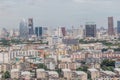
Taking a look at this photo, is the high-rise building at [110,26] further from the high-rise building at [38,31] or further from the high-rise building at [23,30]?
the high-rise building at [23,30]

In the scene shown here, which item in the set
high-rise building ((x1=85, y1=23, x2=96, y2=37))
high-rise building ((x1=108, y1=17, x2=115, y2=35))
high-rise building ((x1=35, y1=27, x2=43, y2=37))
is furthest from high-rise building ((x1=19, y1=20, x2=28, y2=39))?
high-rise building ((x1=108, y1=17, x2=115, y2=35))

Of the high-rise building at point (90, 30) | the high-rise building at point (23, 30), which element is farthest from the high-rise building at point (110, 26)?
the high-rise building at point (23, 30)

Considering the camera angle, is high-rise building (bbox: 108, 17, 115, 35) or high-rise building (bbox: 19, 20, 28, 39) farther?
high-rise building (bbox: 108, 17, 115, 35)

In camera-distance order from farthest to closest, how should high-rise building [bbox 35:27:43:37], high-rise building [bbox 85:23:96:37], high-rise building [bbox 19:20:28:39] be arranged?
high-rise building [bbox 35:27:43:37], high-rise building [bbox 19:20:28:39], high-rise building [bbox 85:23:96:37]

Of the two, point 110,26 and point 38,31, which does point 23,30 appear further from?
point 110,26

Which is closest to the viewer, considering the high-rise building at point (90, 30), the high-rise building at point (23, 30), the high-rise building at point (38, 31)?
the high-rise building at point (90, 30)

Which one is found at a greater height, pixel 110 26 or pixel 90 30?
pixel 110 26

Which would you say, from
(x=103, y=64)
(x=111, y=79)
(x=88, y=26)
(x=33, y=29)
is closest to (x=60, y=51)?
(x=103, y=64)

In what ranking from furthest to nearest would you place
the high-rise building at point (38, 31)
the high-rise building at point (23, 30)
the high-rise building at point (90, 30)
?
the high-rise building at point (38, 31)
the high-rise building at point (23, 30)
the high-rise building at point (90, 30)

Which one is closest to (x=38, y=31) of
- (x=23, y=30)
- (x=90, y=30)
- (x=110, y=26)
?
(x=23, y=30)

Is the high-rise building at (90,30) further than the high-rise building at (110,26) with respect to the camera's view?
No

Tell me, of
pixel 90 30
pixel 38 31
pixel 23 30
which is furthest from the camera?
pixel 38 31

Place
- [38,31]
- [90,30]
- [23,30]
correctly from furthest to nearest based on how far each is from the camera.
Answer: [38,31]
[23,30]
[90,30]

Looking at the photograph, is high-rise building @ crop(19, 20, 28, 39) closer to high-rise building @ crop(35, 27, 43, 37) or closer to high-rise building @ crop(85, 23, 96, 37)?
high-rise building @ crop(35, 27, 43, 37)
